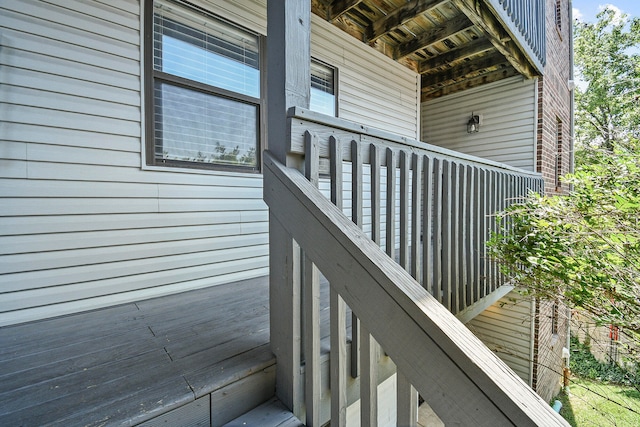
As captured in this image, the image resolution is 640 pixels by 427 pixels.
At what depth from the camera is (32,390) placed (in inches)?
45.6

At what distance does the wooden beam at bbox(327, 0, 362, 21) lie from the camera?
342 cm

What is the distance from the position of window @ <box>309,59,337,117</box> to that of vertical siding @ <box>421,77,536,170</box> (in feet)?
11.0

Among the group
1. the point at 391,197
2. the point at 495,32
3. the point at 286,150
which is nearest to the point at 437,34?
the point at 495,32

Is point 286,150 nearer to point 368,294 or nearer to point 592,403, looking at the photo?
point 368,294

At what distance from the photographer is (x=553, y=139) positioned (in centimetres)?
573

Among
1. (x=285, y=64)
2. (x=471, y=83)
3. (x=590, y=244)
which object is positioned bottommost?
(x=590, y=244)

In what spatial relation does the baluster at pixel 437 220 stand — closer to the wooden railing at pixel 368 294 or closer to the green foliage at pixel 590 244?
the wooden railing at pixel 368 294

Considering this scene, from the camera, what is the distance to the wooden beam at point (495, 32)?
3.31m

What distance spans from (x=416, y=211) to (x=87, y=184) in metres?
2.24

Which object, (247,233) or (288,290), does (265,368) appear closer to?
(288,290)

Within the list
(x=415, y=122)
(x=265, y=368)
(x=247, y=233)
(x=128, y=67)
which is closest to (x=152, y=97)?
(x=128, y=67)

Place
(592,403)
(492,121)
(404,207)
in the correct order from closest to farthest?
(404,207) < (492,121) < (592,403)

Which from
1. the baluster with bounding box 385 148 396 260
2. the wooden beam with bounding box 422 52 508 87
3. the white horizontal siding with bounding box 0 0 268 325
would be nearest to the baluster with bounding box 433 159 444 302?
the baluster with bounding box 385 148 396 260

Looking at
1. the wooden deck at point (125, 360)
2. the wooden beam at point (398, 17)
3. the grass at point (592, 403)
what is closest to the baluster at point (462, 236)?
the wooden deck at point (125, 360)
